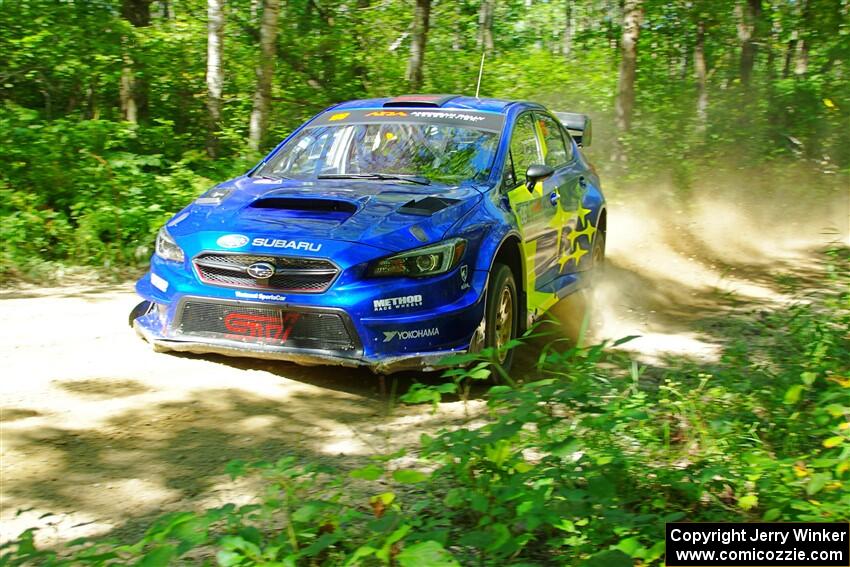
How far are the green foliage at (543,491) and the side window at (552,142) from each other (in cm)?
307

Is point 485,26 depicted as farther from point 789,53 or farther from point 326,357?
point 326,357

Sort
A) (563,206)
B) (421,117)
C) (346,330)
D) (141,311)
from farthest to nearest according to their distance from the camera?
(563,206)
(421,117)
(141,311)
(346,330)

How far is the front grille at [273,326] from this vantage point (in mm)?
5504

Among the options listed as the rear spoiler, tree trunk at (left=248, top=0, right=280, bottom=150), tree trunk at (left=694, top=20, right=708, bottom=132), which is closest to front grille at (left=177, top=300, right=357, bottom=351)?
the rear spoiler

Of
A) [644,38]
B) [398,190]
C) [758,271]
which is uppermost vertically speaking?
[644,38]

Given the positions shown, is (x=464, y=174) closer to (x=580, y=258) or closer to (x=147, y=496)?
(x=580, y=258)

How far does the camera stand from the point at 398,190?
6.27 m

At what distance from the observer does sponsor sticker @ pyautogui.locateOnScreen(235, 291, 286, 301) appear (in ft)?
18.1

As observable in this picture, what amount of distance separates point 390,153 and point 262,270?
1771mm

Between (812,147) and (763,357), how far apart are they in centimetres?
1404

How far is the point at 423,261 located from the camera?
5.60 m

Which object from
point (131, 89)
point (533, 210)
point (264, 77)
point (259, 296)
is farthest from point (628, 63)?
point (259, 296)

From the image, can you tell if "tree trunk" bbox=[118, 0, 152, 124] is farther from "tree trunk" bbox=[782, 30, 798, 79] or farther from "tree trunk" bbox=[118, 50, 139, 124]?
"tree trunk" bbox=[782, 30, 798, 79]

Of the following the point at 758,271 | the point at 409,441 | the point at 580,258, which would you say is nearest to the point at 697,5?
the point at 758,271
